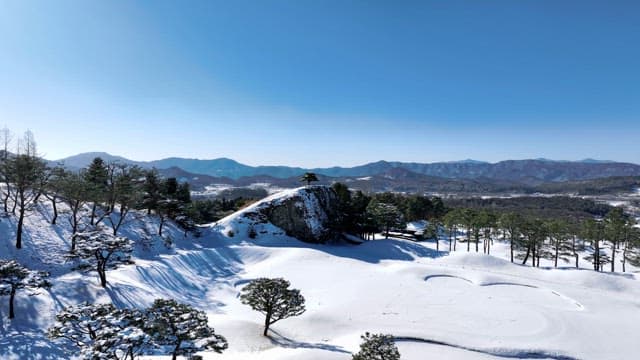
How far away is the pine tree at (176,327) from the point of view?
37.7 feet

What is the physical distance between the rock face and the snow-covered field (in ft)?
18.8

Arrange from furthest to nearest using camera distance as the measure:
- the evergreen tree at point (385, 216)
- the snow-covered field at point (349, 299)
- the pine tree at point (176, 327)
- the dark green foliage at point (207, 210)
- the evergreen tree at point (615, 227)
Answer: the evergreen tree at point (385, 216)
the dark green foliage at point (207, 210)
the evergreen tree at point (615, 227)
the snow-covered field at point (349, 299)
the pine tree at point (176, 327)

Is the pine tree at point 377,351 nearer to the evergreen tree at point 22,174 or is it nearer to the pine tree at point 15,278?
the pine tree at point 15,278

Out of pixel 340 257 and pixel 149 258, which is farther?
pixel 340 257

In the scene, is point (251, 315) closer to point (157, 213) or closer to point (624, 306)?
point (157, 213)

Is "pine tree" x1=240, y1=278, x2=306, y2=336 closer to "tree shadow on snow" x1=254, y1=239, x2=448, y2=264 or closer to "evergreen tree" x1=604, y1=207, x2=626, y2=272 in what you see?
"tree shadow on snow" x1=254, y1=239, x2=448, y2=264

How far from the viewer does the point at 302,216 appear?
49875mm

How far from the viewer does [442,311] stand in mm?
24250

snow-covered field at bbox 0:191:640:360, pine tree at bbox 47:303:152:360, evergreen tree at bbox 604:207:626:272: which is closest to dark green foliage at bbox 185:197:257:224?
snow-covered field at bbox 0:191:640:360

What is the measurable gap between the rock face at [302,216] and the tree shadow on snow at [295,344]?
95.1 feet

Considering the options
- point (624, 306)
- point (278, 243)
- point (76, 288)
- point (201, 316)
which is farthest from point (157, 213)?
point (624, 306)

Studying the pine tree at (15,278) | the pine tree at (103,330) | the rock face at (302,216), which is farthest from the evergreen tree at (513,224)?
the pine tree at (15,278)

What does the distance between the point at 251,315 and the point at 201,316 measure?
11.3m

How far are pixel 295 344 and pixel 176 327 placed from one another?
8.96 metres
